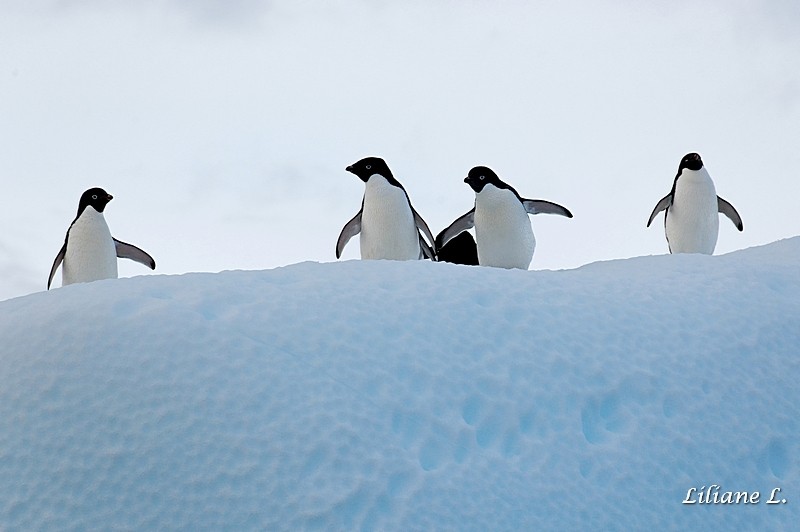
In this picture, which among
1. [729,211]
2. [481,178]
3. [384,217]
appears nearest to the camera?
[481,178]

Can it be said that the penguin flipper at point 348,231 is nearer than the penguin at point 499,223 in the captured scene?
No

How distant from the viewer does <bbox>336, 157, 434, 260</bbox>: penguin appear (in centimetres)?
632

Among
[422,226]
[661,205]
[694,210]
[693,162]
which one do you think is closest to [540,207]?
[422,226]

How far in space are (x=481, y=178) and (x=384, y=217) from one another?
814 mm

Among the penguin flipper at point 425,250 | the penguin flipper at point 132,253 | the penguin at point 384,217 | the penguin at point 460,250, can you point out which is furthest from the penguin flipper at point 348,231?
the penguin flipper at point 132,253

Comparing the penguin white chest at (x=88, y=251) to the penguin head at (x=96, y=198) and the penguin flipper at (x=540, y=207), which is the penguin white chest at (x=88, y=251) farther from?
the penguin flipper at (x=540, y=207)

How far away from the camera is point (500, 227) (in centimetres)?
599

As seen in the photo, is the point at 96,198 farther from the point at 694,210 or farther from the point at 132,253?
the point at 694,210

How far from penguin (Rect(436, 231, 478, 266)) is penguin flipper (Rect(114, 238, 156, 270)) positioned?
2.90m

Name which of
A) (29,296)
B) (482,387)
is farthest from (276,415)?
(29,296)

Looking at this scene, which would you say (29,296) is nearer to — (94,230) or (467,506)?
(467,506)

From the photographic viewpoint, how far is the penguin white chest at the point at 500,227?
5988mm

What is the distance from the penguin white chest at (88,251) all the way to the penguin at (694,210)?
5005mm

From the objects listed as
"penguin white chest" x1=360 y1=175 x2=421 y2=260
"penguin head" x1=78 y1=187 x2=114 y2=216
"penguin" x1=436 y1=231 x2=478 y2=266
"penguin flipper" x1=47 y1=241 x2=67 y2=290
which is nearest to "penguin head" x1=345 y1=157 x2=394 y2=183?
"penguin white chest" x1=360 y1=175 x2=421 y2=260
